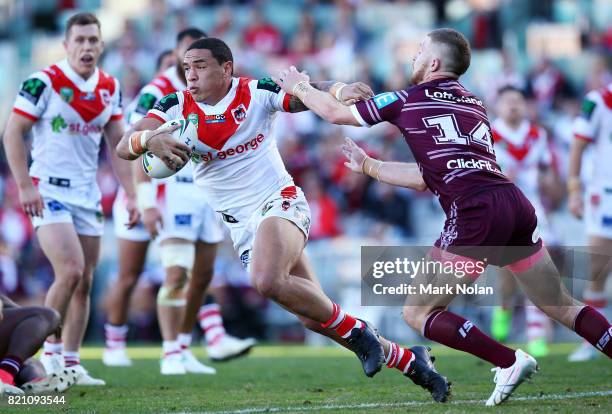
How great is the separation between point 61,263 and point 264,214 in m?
2.33

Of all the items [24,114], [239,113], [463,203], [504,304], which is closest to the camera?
[463,203]

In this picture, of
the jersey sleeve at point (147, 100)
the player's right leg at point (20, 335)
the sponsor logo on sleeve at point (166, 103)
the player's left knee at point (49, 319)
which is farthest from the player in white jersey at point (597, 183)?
the player's right leg at point (20, 335)

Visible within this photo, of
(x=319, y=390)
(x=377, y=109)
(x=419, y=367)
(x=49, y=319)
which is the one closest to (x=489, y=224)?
(x=377, y=109)

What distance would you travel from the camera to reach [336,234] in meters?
17.1

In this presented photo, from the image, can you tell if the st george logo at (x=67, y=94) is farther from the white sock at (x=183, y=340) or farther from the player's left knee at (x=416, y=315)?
the player's left knee at (x=416, y=315)

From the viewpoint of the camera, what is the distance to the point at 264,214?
7.44 meters

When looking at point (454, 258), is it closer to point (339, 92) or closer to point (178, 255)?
point (339, 92)

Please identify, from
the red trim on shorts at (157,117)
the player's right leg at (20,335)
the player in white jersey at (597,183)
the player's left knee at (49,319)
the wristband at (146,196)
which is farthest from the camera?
the player in white jersey at (597,183)

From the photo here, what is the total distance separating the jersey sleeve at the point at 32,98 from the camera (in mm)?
9031

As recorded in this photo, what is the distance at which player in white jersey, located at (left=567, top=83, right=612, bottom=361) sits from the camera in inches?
438

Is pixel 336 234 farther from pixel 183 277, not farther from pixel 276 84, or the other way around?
pixel 276 84

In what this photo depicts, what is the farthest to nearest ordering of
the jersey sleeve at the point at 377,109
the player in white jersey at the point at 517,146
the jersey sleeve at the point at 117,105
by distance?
the player in white jersey at the point at 517,146, the jersey sleeve at the point at 117,105, the jersey sleeve at the point at 377,109

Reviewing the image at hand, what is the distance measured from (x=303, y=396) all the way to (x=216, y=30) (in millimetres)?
13632

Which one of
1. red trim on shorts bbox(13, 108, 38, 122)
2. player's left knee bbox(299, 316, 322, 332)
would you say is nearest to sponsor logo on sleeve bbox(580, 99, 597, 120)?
player's left knee bbox(299, 316, 322, 332)
